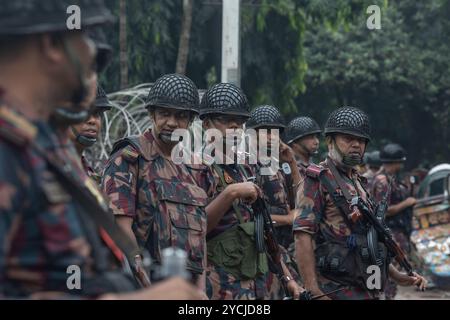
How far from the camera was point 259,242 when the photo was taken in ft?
20.8

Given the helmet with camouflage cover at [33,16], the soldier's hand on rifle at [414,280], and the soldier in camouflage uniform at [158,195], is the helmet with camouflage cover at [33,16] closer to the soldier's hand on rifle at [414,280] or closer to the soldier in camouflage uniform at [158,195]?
the soldier in camouflage uniform at [158,195]

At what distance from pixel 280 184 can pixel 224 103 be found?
6.32 feet

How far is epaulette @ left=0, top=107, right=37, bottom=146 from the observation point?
2445 millimetres

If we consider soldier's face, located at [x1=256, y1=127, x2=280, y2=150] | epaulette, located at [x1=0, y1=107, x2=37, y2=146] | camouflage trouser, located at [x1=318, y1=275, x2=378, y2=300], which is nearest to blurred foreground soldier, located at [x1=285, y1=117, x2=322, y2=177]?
soldier's face, located at [x1=256, y1=127, x2=280, y2=150]

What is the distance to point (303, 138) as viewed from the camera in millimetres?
9594

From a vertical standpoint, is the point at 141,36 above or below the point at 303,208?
above

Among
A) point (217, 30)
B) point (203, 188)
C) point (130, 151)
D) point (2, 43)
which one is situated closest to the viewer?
point (2, 43)

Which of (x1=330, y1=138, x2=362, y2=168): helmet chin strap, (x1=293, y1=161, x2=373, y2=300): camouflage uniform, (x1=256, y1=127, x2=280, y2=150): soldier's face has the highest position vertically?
(x1=256, y1=127, x2=280, y2=150): soldier's face

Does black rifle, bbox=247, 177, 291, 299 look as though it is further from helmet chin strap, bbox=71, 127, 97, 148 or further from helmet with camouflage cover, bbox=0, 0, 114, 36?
helmet with camouflage cover, bbox=0, 0, 114, 36

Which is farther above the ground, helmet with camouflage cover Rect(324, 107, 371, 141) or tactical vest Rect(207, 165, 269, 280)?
helmet with camouflage cover Rect(324, 107, 371, 141)

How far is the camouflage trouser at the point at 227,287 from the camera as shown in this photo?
20.2ft

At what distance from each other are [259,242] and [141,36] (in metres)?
9.83
